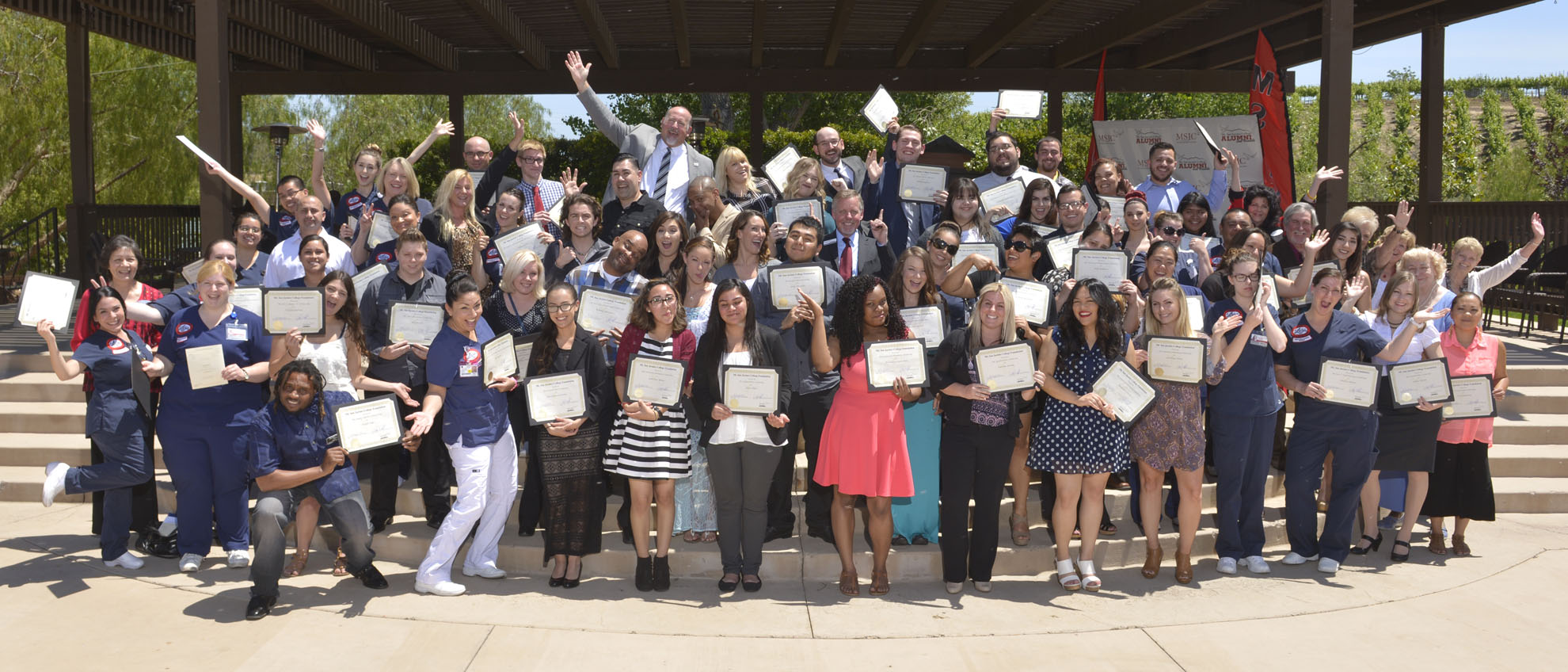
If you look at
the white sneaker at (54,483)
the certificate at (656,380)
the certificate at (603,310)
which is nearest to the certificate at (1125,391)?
the certificate at (656,380)

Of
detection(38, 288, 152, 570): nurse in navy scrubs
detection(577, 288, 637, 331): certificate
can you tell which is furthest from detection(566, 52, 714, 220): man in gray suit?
detection(38, 288, 152, 570): nurse in navy scrubs

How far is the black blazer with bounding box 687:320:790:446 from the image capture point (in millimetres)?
6008

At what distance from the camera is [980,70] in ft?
50.5

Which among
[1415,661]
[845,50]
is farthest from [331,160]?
[1415,661]

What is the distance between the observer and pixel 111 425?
252 inches

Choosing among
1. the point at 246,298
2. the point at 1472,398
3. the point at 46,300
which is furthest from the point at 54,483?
the point at 1472,398

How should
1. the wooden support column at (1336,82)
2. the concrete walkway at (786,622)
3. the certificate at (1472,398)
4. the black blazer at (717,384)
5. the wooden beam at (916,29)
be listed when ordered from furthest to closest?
1. the wooden beam at (916,29)
2. the wooden support column at (1336,82)
3. the certificate at (1472,398)
4. the black blazer at (717,384)
5. the concrete walkway at (786,622)

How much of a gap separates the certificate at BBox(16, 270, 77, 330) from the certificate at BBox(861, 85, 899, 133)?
5.25 meters

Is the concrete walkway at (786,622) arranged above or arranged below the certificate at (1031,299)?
below

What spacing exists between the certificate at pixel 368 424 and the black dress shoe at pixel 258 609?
886 millimetres

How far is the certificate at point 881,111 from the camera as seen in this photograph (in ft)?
27.2

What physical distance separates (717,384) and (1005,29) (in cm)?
843

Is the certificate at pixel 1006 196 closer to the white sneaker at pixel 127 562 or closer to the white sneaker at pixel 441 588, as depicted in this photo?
the white sneaker at pixel 441 588

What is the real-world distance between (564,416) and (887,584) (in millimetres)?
2021
